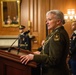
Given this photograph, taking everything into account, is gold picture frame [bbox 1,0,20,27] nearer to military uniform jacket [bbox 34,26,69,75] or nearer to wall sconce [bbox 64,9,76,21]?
wall sconce [bbox 64,9,76,21]

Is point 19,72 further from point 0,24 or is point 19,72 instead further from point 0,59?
point 0,24

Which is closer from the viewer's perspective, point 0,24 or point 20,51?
point 20,51

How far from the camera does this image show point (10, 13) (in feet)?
21.0

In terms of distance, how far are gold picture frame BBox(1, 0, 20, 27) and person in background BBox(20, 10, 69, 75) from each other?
486 cm

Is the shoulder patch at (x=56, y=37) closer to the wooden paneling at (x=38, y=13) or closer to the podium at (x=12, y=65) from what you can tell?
the podium at (x=12, y=65)

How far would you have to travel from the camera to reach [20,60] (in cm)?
154

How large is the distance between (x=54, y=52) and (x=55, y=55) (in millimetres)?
24

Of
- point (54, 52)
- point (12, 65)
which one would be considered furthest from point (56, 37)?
point (12, 65)

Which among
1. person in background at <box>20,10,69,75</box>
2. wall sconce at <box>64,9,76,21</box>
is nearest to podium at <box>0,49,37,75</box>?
person in background at <box>20,10,69,75</box>

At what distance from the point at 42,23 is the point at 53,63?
15.7 ft

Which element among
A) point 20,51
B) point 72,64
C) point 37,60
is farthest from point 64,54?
point 72,64

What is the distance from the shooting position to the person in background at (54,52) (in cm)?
153

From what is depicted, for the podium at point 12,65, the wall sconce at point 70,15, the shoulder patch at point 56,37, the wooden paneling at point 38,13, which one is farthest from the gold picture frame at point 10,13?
the shoulder patch at point 56,37

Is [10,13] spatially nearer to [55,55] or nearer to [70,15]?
[70,15]
